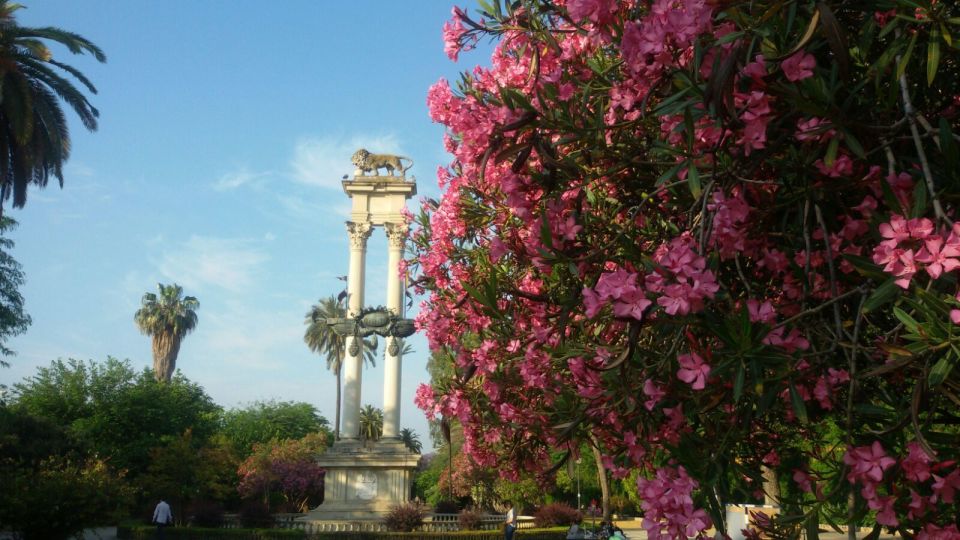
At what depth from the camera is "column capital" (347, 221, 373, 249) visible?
37.7m

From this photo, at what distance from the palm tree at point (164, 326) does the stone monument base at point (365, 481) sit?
34.1 metres

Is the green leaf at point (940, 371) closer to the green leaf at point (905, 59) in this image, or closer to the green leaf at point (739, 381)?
the green leaf at point (739, 381)

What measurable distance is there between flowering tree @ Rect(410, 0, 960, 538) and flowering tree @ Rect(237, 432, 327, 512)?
139ft

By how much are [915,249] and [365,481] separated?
31.0 meters

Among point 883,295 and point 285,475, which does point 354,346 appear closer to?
point 285,475

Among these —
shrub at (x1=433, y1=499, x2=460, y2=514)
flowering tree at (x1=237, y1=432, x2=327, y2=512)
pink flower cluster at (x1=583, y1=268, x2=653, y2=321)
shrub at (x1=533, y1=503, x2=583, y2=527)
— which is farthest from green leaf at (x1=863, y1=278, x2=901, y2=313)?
flowering tree at (x1=237, y1=432, x2=327, y2=512)

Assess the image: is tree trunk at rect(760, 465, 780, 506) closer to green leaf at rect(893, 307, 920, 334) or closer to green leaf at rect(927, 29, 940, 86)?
green leaf at rect(893, 307, 920, 334)

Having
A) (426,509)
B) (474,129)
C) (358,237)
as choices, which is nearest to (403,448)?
(426,509)

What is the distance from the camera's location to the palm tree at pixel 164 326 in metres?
→ 61.4

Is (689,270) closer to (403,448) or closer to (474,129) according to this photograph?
(474,129)

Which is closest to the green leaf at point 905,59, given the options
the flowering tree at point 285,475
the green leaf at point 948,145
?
the green leaf at point 948,145

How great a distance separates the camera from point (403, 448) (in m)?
32.5

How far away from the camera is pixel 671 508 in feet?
9.57

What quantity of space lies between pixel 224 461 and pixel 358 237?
13.8 m
